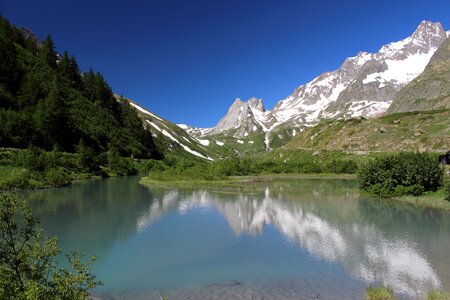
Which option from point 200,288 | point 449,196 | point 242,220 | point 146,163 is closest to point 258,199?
point 242,220

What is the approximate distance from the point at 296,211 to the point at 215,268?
2370cm

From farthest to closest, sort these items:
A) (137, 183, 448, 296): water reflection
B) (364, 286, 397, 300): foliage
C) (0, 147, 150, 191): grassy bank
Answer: (0, 147, 150, 191): grassy bank → (137, 183, 448, 296): water reflection → (364, 286, 397, 300): foliage

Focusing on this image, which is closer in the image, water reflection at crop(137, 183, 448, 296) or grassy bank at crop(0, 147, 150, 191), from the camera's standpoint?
water reflection at crop(137, 183, 448, 296)

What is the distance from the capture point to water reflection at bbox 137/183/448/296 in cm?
2219

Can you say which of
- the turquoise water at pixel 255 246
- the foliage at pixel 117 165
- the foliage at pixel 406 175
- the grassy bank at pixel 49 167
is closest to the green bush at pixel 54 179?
the grassy bank at pixel 49 167

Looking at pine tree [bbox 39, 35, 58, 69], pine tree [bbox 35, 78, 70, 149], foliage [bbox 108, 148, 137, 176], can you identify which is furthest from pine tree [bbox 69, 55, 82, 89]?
foliage [bbox 108, 148, 137, 176]

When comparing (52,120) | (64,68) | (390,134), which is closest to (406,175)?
(390,134)

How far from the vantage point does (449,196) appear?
156 ft

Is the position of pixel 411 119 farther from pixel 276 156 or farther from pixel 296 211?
pixel 296 211

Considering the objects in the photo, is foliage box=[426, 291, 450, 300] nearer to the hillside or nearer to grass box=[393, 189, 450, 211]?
grass box=[393, 189, 450, 211]

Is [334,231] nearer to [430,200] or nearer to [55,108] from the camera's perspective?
[430,200]

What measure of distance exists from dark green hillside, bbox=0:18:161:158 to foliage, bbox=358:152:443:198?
8658 centimetres

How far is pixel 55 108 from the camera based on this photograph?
11569 cm

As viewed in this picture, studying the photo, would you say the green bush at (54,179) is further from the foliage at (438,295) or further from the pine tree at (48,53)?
the pine tree at (48,53)
